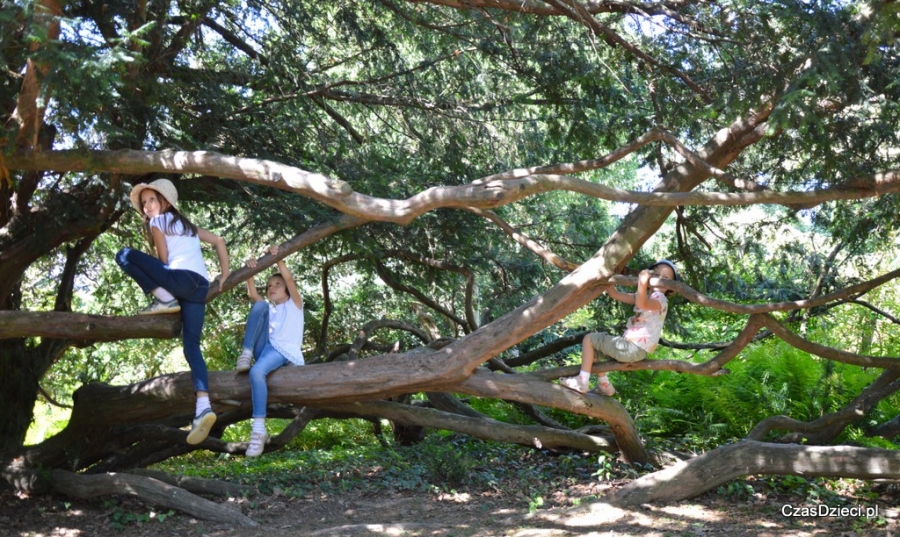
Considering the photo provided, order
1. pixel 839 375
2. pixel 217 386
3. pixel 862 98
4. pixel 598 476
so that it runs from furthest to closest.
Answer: pixel 839 375 < pixel 598 476 < pixel 217 386 < pixel 862 98

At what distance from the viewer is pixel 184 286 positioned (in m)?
6.34

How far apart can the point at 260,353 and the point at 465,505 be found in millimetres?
2316

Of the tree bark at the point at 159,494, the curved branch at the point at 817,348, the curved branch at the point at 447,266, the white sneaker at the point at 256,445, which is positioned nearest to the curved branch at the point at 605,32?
the curved branch at the point at 817,348

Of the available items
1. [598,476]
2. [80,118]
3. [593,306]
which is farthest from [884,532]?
[80,118]

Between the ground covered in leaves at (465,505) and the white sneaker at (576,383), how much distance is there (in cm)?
96

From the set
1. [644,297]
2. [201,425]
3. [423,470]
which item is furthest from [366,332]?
[644,297]

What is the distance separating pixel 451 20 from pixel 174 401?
5249 mm

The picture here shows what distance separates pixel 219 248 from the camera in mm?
6645

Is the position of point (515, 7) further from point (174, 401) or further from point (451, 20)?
point (174, 401)

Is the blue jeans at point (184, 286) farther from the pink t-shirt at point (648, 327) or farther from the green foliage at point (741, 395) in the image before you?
the green foliage at point (741, 395)

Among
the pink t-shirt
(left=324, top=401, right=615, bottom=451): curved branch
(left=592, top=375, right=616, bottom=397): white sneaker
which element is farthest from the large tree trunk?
(left=324, top=401, right=615, bottom=451): curved branch

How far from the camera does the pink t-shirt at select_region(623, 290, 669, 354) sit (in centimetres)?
709

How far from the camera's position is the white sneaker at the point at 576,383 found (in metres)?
7.31

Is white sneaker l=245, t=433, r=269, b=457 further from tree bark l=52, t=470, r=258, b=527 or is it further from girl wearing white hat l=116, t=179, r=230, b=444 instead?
tree bark l=52, t=470, r=258, b=527
